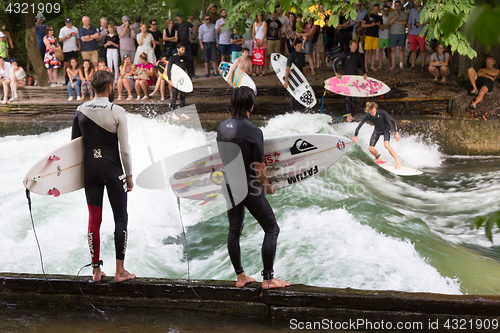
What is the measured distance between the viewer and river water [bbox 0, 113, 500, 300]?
4664 millimetres

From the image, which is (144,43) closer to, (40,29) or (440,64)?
(40,29)

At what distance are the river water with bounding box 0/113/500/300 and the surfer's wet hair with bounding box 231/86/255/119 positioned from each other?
214cm

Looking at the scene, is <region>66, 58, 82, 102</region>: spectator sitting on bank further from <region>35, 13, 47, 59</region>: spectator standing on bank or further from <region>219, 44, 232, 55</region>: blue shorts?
<region>219, 44, 232, 55</region>: blue shorts

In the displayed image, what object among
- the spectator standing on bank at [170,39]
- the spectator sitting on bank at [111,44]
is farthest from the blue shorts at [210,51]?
the spectator sitting on bank at [111,44]

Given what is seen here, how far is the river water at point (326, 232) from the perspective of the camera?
15.3 feet

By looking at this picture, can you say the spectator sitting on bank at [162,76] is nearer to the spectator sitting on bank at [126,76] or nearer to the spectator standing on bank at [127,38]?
the spectator sitting on bank at [126,76]

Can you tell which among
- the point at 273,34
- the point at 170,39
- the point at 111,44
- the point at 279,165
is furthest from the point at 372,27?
the point at 279,165

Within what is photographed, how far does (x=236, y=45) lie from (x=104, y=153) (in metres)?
9.16

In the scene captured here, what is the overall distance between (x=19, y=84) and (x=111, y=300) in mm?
11616

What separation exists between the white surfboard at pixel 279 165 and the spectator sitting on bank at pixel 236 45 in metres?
7.09

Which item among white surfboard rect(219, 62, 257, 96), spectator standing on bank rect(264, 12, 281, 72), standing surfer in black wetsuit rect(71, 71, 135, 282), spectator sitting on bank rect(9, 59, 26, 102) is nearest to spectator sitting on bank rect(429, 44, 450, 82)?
spectator standing on bank rect(264, 12, 281, 72)

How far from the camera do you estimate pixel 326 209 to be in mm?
6172

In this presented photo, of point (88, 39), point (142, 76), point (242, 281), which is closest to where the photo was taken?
point (242, 281)

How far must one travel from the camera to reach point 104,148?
3094mm
